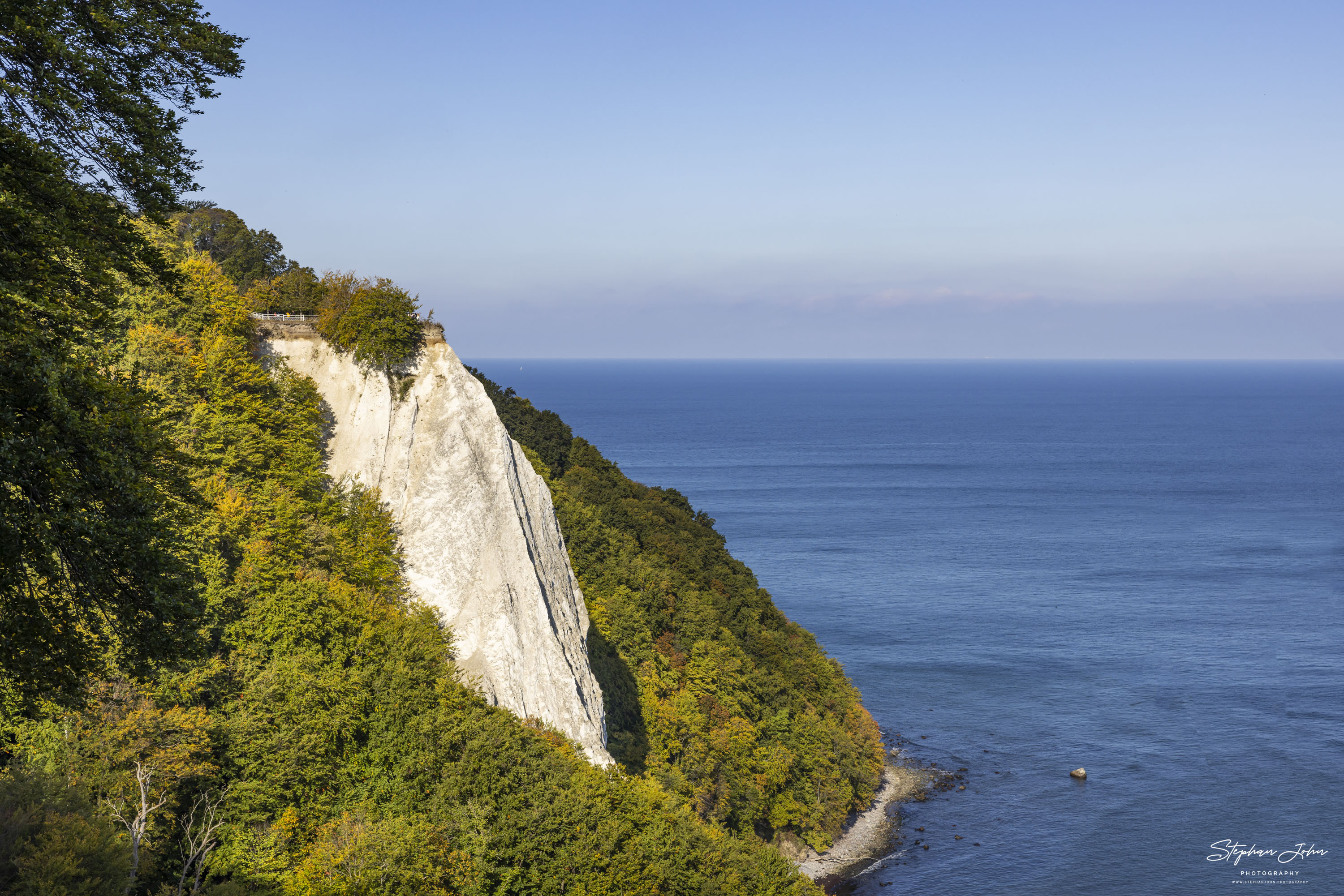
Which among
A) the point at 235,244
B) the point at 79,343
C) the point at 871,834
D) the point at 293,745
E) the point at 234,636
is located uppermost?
the point at 235,244

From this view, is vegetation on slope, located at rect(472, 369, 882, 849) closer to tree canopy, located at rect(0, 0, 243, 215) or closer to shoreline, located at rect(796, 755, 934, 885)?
shoreline, located at rect(796, 755, 934, 885)

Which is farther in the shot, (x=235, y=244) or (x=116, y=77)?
(x=235, y=244)

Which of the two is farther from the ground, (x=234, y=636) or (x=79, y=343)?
(x=79, y=343)

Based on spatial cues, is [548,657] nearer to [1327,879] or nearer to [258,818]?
[258,818]

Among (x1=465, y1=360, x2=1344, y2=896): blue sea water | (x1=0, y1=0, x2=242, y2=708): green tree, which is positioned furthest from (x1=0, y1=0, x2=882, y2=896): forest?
(x1=465, y1=360, x2=1344, y2=896): blue sea water

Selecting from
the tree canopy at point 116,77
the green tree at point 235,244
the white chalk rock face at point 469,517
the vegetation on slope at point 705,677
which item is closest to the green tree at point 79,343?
the tree canopy at point 116,77

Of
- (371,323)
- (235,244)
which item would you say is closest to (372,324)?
(371,323)

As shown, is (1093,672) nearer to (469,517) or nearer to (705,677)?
(705,677)
